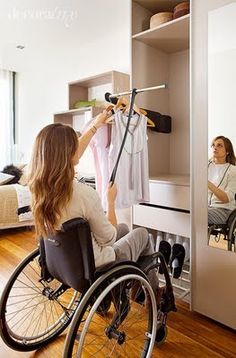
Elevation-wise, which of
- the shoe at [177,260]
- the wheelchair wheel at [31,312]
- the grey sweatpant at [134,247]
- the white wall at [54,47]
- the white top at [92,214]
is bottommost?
the wheelchair wheel at [31,312]

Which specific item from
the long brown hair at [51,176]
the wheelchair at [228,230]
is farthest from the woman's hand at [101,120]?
the wheelchair at [228,230]

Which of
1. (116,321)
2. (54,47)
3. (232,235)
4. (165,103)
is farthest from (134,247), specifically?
(54,47)

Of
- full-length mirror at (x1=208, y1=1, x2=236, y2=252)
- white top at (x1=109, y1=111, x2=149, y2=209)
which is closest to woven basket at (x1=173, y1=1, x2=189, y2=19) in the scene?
full-length mirror at (x1=208, y1=1, x2=236, y2=252)

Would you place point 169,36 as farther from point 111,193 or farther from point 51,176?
point 51,176

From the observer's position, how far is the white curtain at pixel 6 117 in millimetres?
5328

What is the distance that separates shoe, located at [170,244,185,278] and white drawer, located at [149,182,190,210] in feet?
1.05

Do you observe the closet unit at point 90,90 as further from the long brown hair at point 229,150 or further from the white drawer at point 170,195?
the long brown hair at point 229,150

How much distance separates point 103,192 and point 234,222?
823 millimetres

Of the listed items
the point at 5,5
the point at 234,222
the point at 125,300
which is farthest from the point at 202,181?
the point at 5,5

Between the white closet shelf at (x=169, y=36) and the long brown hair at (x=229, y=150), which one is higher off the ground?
the white closet shelf at (x=169, y=36)

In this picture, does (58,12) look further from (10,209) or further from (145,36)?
(10,209)

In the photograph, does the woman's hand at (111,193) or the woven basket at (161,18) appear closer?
the woman's hand at (111,193)

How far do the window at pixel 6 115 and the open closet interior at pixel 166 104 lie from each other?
3.71 meters

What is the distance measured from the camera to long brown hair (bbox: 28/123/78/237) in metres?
1.19
